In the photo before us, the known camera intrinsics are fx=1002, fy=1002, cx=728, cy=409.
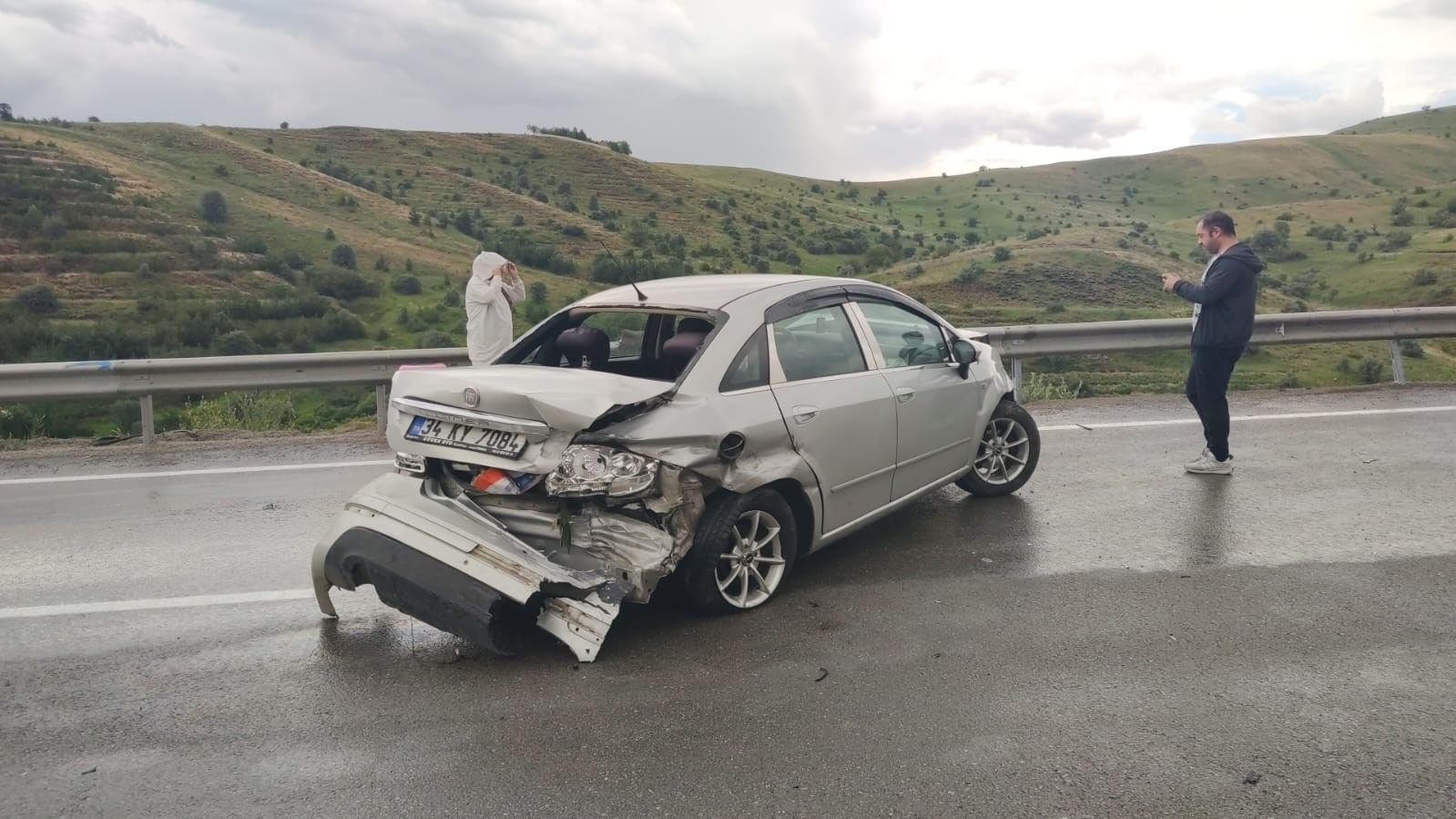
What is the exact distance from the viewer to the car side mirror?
605 centimetres

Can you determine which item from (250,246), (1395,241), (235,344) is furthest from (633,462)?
(1395,241)

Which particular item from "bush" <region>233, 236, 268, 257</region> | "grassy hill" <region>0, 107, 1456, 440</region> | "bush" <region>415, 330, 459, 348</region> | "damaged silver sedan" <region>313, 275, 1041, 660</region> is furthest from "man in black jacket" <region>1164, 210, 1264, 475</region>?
"bush" <region>233, 236, 268, 257</region>

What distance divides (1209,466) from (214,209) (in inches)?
2100

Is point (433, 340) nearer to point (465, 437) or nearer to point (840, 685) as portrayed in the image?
point (465, 437)

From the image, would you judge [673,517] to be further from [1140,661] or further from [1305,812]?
[1305,812]

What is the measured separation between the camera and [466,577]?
13.2 ft

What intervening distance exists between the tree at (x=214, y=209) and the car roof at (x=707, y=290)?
51.2 m

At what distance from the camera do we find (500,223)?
66.2 meters

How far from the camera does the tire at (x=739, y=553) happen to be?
4.42m

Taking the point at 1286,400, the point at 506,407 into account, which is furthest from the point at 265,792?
the point at 1286,400

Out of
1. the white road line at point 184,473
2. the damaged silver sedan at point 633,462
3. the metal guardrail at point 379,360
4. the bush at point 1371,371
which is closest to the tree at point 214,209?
the metal guardrail at point 379,360

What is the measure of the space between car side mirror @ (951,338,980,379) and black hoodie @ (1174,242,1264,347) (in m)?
1.91

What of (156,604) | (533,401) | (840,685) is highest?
(533,401)

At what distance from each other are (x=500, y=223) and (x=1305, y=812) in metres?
66.8
